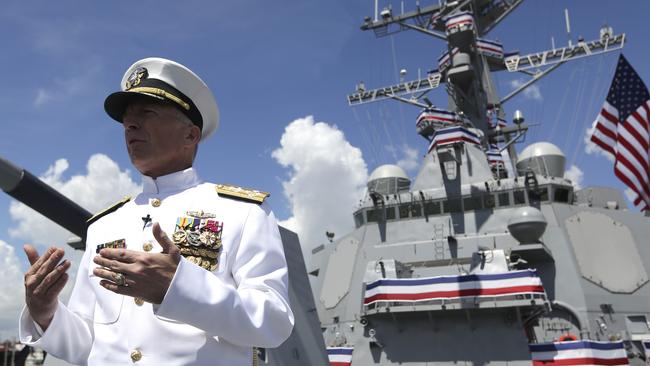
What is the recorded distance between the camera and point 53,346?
139 centimetres

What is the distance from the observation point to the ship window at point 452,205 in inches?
476

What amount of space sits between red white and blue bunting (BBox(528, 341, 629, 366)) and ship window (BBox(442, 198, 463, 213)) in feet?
13.2

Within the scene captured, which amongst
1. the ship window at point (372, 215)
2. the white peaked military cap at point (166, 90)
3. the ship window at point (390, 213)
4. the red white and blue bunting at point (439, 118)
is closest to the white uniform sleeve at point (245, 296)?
the white peaked military cap at point (166, 90)

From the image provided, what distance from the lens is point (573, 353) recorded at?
28.3 feet

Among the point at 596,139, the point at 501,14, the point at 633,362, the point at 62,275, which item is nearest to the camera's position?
the point at 62,275

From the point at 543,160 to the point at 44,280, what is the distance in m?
14.2

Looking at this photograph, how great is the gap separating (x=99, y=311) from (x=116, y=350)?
0.53 ft

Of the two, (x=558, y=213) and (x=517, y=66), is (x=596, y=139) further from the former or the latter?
(x=517, y=66)

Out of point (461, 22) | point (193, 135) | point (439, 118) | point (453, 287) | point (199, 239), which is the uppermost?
point (461, 22)

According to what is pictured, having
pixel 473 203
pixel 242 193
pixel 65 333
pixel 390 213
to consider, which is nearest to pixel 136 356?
pixel 65 333

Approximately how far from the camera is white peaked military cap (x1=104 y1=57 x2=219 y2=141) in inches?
56.1

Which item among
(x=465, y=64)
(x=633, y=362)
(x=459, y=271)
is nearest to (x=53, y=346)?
(x=459, y=271)

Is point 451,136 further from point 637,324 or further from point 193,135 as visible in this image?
point 193,135

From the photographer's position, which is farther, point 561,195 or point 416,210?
point 416,210
